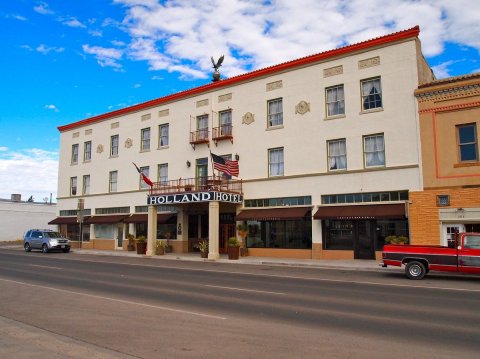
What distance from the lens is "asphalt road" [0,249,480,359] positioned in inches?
255

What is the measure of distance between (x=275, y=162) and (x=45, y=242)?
19.6 metres

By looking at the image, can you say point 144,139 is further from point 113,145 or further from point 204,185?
point 204,185

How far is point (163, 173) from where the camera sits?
3384 cm

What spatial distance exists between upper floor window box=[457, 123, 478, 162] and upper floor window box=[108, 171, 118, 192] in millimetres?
27478

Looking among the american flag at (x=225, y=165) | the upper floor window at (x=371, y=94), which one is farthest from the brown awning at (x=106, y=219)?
the upper floor window at (x=371, y=94)

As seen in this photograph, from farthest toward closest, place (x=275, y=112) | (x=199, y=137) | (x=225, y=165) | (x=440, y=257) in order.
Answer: (x=199, y=137), (x=275, y=112), (x=225, y=165), (x=440, y=257)

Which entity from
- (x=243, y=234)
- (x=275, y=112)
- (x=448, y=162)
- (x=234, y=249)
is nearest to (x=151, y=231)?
(x=243, y=234)

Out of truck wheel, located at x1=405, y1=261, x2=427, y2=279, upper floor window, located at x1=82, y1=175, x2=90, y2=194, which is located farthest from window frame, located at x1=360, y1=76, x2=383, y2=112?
upper floor window, located at x1=82, y1=175, x2=90, y2=194

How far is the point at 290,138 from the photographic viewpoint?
1067 inches

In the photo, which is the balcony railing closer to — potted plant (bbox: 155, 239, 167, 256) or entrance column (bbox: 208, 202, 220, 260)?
entrance column (bbox: 208, 202, 220, 260)

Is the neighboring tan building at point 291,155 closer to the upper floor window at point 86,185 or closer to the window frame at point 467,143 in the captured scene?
the window frame at point 467,143

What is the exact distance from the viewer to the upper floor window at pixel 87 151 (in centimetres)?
4069

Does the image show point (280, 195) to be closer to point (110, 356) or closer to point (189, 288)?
point (189, 288)

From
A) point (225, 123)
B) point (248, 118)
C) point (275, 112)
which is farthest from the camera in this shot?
point (225, 123)
